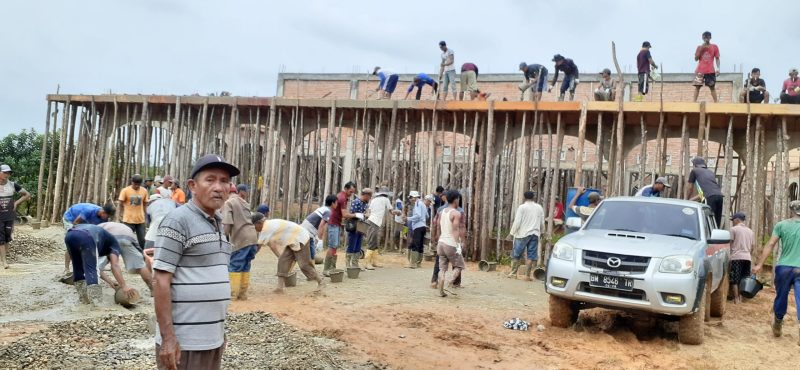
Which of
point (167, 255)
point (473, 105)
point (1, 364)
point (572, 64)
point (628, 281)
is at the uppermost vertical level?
point (572, 64)

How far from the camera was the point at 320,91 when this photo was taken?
29.1 metres

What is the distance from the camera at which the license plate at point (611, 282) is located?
663 centimetres

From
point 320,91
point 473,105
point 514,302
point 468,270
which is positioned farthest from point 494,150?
point 320,91

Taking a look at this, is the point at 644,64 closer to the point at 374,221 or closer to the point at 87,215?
the point at 374,221

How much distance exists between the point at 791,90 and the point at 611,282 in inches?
360

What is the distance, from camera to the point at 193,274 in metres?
3.11

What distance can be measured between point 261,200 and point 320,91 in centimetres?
1435

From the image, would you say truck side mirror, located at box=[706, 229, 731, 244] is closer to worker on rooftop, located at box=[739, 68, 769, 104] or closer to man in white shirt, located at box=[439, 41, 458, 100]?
worker on rooftop, located at box=[739, 68, 769, 104]

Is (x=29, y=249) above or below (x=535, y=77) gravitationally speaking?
below

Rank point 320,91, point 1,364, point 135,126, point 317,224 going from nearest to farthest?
point 1,364, point 317,224, point 135,126, point 320,91

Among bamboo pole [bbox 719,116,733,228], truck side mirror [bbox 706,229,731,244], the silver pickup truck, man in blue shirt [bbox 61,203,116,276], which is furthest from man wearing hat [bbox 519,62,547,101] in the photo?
man in blue shirt [bbox 61,203,116,276]

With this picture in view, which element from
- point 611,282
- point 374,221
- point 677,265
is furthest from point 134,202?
point 677,265

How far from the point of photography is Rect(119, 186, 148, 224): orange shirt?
1106cm

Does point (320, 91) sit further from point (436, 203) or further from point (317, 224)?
point (317, 224)
